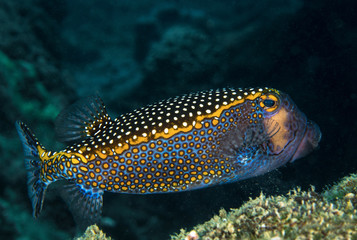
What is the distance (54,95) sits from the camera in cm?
560

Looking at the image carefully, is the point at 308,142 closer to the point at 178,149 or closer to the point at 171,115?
the point at 178,149

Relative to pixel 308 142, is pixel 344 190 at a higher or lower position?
lower

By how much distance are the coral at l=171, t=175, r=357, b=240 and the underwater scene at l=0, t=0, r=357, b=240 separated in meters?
0.02

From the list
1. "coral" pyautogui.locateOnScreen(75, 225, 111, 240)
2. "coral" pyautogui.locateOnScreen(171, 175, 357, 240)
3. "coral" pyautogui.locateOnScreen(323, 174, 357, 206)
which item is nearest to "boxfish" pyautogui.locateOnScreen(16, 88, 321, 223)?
"coral" pyautogui.locateOnScreen(75, 225, 111, 240)

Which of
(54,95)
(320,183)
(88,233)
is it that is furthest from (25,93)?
(320,183)

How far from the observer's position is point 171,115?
3.38m

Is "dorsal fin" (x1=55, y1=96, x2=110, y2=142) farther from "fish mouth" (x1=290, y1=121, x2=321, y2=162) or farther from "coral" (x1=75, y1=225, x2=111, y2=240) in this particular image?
"fish mouth" (x1=290, y1=121, x2=321, y2=162)

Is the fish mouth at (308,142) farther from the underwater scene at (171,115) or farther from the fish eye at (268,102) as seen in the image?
the fish eye at (268,102)

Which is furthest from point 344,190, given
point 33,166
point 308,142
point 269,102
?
point 33,166

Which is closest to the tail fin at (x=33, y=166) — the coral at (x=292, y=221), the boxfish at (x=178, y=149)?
the boxfish at (x=178, y=149)

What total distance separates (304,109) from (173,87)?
3692mm

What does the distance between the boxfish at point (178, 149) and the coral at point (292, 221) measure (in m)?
1.00

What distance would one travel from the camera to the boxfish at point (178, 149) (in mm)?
3273

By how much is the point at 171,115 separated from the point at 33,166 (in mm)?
2408
